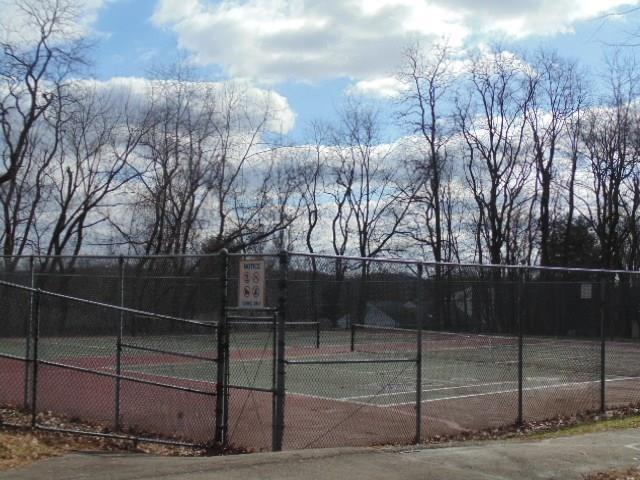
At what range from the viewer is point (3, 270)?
46.7ft

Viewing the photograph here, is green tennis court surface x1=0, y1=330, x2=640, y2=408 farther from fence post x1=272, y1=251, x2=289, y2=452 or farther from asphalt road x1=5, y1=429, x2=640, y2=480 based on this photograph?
asphalt road x1=5, y1=429, x2=640, y2=480

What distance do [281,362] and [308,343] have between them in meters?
1.87

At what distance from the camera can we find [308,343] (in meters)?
10.7

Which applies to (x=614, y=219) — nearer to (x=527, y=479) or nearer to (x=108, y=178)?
(x=108, y=178)

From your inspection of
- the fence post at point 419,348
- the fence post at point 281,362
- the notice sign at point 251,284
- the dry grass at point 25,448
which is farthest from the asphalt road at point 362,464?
the notice sign at point 251,284

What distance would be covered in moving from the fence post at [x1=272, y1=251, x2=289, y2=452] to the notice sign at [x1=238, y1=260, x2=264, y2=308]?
296 millimetres

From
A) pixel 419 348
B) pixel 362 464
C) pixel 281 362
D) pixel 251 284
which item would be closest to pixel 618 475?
pixel 362 464

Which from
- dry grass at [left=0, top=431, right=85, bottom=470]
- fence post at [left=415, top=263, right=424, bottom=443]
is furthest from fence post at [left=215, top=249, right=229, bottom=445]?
fence post at [left=415, top=263, right=424, bottom=443]

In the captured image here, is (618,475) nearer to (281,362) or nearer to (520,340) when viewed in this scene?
(281,362)

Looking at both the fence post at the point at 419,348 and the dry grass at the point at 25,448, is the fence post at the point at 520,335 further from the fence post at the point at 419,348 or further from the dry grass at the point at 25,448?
the dry grass at the point at 25,448

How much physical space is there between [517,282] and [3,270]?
9271mm

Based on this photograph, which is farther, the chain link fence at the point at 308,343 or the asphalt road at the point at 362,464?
the chain link fence at the point at 308,343

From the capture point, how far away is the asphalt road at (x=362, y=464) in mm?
7254

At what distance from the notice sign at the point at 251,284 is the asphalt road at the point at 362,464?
1.90 metres
